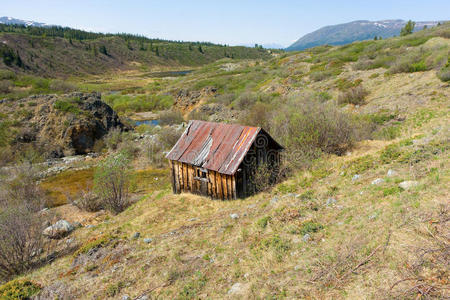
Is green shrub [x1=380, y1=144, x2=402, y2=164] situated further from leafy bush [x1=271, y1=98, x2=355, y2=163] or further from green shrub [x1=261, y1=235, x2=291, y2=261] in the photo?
green shrub [x1=261, y1=235, x2=291, y2=261]

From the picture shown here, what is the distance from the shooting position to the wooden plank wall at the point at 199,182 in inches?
430

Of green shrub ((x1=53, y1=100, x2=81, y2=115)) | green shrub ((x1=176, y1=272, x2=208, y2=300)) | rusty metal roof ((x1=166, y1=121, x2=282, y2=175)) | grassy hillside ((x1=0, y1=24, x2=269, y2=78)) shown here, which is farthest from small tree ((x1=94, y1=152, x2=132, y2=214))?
grassy hillside ((x1=0, y1=24, x2=269, y2=78))

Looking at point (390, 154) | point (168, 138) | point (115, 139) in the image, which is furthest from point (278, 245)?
point (115, 139)

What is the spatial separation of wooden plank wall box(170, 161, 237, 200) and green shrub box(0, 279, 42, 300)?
6.42m

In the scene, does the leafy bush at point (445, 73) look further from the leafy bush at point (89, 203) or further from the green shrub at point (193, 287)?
the leafy bush at point (89, 203)

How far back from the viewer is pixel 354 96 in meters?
→ 21.1

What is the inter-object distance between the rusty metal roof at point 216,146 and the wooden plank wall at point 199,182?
358mm

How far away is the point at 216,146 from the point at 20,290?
759 cm

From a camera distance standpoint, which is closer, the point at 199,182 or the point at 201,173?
the point at 201,173

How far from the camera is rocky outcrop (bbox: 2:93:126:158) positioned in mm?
27781

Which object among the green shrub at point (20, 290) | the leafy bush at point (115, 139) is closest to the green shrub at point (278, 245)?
the green shrub at point (20, 290)

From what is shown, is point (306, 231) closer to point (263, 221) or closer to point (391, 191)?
point (263, 221)

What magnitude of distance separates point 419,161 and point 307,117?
5832 millimetres

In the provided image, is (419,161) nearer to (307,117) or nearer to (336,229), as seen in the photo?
(336,229)
